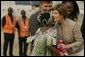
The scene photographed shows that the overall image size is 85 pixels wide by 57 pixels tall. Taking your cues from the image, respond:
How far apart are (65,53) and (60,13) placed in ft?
0.81

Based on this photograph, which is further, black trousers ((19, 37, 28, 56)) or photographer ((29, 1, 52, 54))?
black trousers ((19, 37, 28, 56))

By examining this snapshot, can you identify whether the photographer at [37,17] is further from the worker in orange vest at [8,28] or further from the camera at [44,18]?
the worker in orange vest at [8,28]

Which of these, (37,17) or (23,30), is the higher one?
(37,17)

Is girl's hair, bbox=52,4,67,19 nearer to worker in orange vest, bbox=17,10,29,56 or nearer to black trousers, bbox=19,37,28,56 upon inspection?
worker in orange vest, bbox=17,10,29,56

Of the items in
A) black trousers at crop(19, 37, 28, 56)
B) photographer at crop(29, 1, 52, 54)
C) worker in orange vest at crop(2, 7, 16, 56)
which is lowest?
black trousers at crop(19, 37, 28, 56)

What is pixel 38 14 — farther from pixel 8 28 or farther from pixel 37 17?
pixel 8 28

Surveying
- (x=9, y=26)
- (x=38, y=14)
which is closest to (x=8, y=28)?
(x=9, y=26)

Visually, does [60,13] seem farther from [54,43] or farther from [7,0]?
[7,0]

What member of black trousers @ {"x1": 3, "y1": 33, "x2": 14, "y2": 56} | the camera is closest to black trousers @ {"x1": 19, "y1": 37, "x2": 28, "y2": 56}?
black trousers @ {"x1": 3, "y1": 33, "x2": 14, "y2": 56}

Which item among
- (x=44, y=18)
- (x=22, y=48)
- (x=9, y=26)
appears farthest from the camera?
(x=22, y=48)

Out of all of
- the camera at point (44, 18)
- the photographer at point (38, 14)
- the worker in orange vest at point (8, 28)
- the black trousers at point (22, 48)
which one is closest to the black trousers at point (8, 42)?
the worker in orange vest at point (8, 28)

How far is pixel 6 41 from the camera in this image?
9227 mm

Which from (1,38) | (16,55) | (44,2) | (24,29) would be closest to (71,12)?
(44,2)

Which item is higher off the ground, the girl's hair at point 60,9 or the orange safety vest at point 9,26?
the girl's hair at point 60,9
